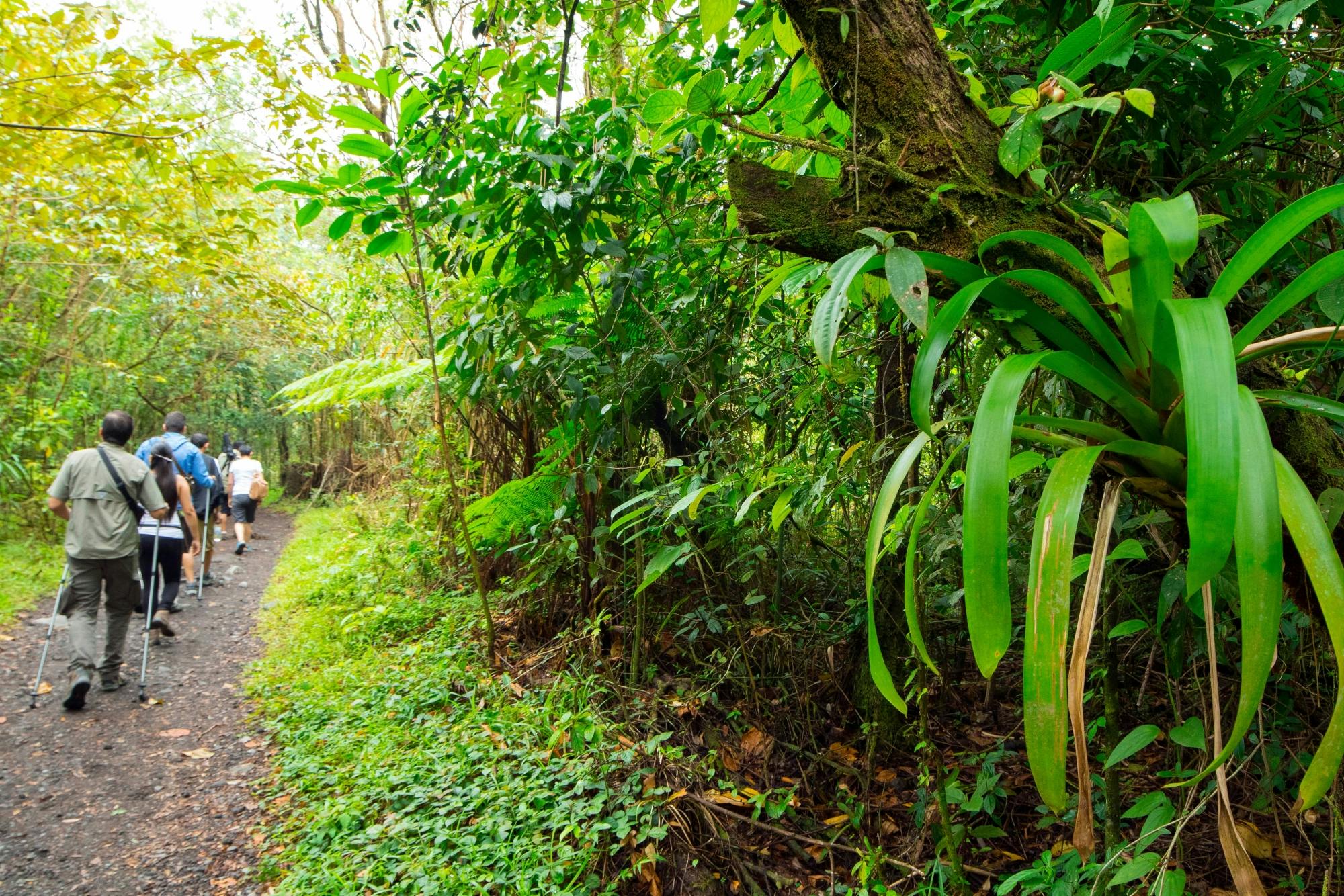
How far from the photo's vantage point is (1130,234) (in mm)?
1005

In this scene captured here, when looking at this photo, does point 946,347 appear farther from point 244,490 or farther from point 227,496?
point 227,496

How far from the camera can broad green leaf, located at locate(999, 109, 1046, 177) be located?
1.23 m

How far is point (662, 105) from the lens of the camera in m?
2.02

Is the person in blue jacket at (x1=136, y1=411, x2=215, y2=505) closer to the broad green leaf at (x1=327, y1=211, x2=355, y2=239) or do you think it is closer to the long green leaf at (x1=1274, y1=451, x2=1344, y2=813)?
the broad green leaf at (x1=327, y1=211, x2=355, y2=239)

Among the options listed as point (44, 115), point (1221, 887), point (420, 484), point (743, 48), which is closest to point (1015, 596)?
point (1221, 887)

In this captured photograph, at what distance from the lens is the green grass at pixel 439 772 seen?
2.70 metres

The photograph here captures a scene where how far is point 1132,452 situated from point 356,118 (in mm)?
2752

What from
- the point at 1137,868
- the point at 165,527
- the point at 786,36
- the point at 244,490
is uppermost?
the point at 786,36

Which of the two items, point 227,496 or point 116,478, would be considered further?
point 227,496

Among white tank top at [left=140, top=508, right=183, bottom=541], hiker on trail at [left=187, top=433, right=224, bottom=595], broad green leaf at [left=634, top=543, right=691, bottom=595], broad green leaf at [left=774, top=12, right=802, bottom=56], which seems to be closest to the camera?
broad green leaf at [left=774, top=12, right=802, bottom=56]

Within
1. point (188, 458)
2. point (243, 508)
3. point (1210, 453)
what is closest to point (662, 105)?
point (1210, 453)

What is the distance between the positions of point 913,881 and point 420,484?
5.21 metres

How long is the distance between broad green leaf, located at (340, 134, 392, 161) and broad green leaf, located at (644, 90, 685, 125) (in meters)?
1.14

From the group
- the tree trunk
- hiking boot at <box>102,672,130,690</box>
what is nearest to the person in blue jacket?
hiking boot at <box>102,672,130,690</box>
